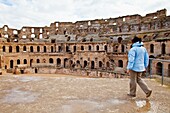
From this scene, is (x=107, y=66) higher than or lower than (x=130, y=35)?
lower

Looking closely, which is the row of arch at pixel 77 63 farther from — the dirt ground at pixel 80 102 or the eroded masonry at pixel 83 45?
the dirt ground at pixel 80 102

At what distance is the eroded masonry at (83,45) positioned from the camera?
120 ft

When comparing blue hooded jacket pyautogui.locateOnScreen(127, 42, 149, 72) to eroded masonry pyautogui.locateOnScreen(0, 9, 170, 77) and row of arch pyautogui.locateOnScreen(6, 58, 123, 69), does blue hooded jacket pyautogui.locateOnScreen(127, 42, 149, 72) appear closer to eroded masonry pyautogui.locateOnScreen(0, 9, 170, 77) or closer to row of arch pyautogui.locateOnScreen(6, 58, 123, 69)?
eroded masonry pyautogui.locateOnScreen(0, 9, 170, 77)

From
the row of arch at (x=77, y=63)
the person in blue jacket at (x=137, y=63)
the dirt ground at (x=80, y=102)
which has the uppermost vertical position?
the person in blue jacket at (x=137, y=63)

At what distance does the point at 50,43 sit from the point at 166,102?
46.5 m

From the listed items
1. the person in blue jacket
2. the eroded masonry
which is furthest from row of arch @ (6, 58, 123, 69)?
the person in blue jacket

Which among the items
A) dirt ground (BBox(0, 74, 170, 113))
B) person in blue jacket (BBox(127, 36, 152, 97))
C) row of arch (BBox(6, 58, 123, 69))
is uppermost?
person in blue jacket (BBox(127, 36, 152, 97))

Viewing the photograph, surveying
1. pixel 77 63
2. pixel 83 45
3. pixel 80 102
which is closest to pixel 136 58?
pixel 80 102

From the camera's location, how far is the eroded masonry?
36547 mm

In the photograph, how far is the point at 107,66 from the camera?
1548 inches

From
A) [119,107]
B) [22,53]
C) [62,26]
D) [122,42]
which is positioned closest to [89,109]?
[119,107]

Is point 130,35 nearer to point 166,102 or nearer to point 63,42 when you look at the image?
point 63,42

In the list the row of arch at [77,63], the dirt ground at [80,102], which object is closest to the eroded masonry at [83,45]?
the row of arch at [77,63]

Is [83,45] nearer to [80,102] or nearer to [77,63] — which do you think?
[77,63]
